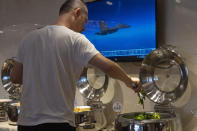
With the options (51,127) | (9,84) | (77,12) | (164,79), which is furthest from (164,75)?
(9,84)

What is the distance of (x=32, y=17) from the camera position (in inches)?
116

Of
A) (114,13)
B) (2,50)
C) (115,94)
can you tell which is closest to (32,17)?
(2,50)

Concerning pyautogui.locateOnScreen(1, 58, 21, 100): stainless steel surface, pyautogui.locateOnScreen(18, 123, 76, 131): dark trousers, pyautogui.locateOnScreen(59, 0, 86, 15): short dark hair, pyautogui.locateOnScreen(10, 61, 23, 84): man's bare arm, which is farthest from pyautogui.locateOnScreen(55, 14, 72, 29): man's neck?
pyautogui.locateOnScreen(1, 58, 21, 100): stainless steel surface

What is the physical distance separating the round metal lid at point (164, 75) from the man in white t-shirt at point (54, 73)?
0.43 m

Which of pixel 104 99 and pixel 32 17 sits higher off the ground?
pixel 32 17

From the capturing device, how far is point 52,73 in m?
1.30

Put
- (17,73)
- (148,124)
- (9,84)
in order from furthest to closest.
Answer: (9,84) < (17,73) < (148,124)

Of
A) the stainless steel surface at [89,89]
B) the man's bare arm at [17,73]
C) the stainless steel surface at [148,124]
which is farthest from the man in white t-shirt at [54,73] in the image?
the stainless steel surface at [89,89]

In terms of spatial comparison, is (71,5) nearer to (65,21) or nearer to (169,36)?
(65,21)

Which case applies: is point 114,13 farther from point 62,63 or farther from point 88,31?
point 62,63

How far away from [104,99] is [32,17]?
1.28m

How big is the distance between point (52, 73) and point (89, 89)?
1.03 meters

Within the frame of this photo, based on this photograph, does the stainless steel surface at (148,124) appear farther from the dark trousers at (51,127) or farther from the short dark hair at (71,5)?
the short dark hair at (71,5)

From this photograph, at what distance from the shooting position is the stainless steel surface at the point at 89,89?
2252 mm
